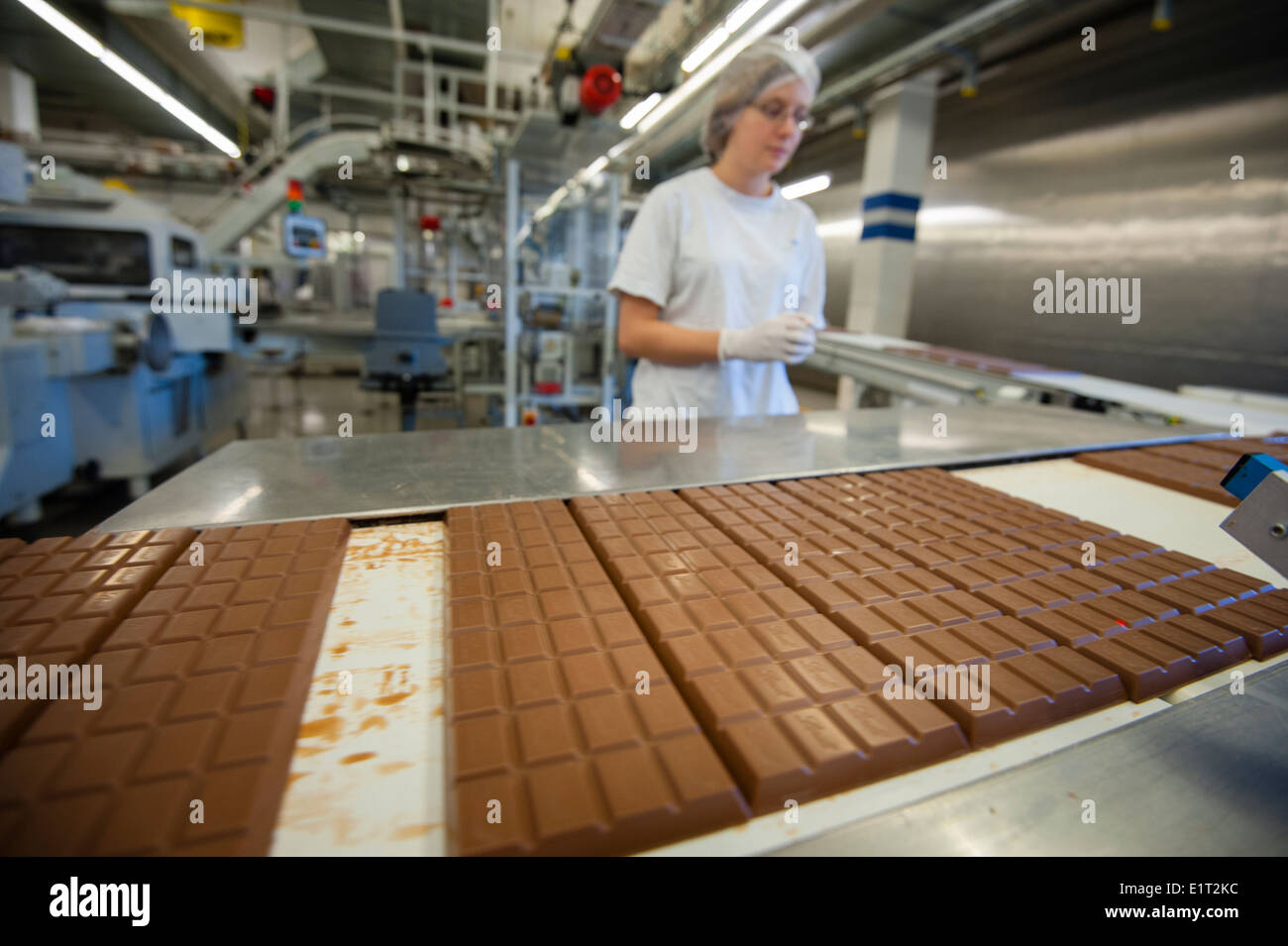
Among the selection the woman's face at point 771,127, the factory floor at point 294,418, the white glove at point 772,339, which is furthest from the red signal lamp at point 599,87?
the white glove at point 772,339

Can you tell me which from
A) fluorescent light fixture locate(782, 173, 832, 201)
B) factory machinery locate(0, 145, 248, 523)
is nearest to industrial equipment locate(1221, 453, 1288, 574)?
factory machinery locate(0, 145, 248, 523)

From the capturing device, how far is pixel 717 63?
5688mm

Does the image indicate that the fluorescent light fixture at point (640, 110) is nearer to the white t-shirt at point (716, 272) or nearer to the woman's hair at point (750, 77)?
the woman's hair at point (750, 77)

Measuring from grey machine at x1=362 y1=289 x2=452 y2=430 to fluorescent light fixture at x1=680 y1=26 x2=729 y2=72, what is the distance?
3.11 meters

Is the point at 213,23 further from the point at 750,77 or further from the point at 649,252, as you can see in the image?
the point at 649,252

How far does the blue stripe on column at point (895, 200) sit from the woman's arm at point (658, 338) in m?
6.88

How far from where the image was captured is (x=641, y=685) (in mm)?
624

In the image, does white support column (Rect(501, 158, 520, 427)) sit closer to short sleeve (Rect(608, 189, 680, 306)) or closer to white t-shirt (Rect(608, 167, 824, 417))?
white t-shirt (Rect(608, 167, 824, 417))

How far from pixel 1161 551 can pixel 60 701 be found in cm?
149

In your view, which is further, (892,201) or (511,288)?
(892,201)

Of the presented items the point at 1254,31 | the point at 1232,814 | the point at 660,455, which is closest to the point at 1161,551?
the point at 1232,814

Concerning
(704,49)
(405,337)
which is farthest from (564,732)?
(704,49)

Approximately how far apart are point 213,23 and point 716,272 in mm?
6917

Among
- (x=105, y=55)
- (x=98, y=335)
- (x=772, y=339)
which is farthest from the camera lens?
(x=105, y=55)
